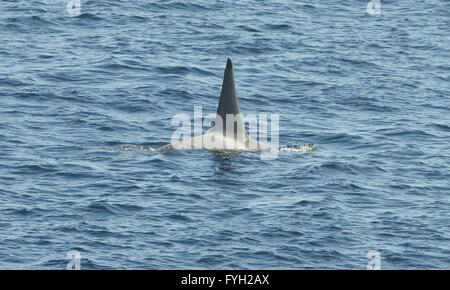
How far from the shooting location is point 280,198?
108 ft

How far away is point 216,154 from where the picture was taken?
124 feet

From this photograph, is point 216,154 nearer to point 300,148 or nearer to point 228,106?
point 228,106

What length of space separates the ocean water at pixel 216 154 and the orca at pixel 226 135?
607mm

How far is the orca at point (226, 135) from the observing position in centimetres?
3825

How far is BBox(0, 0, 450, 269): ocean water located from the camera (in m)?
28.8

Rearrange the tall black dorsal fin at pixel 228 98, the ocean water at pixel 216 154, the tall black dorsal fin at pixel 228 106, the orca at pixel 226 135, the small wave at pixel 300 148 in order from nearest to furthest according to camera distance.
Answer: the ocean water at pixel 216 154 < the tall black dorsal fin at pixel 228 98 < the tall black dorsal fin at pixel 228 106 < the orca at pixel 226 135 < the small wave at pixel 300 148

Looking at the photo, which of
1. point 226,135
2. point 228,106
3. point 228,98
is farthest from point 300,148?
point 228,98

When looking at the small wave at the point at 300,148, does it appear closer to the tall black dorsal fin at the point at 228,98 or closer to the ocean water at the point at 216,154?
the ocean water at the point at 216,154

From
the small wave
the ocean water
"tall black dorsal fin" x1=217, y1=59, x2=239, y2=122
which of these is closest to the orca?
"tall black dorsal fin" x1=217, y1=59, x2=239, y2=122

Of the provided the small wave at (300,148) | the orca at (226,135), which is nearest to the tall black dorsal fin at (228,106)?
the orca at (226,135)

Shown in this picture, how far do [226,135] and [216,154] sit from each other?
1052 mm
